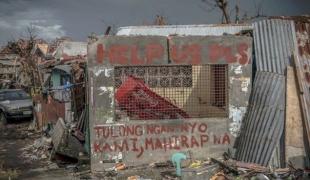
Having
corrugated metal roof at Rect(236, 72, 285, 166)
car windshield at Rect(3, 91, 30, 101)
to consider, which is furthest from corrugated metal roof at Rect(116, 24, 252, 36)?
corrugated metal roof at Rect(236, 72, 285, 166)

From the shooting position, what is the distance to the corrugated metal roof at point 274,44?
11875mm

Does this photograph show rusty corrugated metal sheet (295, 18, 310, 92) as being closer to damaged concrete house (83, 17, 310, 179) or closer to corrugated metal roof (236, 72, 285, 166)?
damaged concrete house (83, 17, 310, 179)

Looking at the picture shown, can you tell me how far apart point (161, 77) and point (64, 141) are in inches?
144

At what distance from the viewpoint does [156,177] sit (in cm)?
1139

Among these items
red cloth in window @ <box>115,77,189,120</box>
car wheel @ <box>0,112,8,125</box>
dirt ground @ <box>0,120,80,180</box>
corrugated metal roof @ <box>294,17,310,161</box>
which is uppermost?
corrugated metal roof @ <box>294,17,310,161</box>

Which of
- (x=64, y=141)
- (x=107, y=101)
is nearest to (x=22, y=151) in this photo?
(x=64, y=141)

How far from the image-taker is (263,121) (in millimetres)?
11578

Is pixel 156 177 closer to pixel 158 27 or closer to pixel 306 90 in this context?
pixel 306 90

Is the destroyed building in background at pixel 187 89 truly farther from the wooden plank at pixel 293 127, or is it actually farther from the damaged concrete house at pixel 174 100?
the wooden plank at pixel 293 127

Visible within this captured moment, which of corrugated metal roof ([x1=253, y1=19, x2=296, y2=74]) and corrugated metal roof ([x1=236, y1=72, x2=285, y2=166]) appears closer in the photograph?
corrugated metal roof ([x1=236, y1=72, x2=285, y2=166])

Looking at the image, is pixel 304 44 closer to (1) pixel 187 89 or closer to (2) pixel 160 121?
(1) pixel 187 89

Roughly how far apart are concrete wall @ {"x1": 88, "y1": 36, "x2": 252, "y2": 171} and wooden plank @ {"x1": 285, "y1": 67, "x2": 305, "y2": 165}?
1235 millimetres

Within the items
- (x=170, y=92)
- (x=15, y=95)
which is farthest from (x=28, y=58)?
(x=170, y=92)

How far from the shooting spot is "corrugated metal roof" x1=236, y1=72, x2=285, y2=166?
11.4 meters
